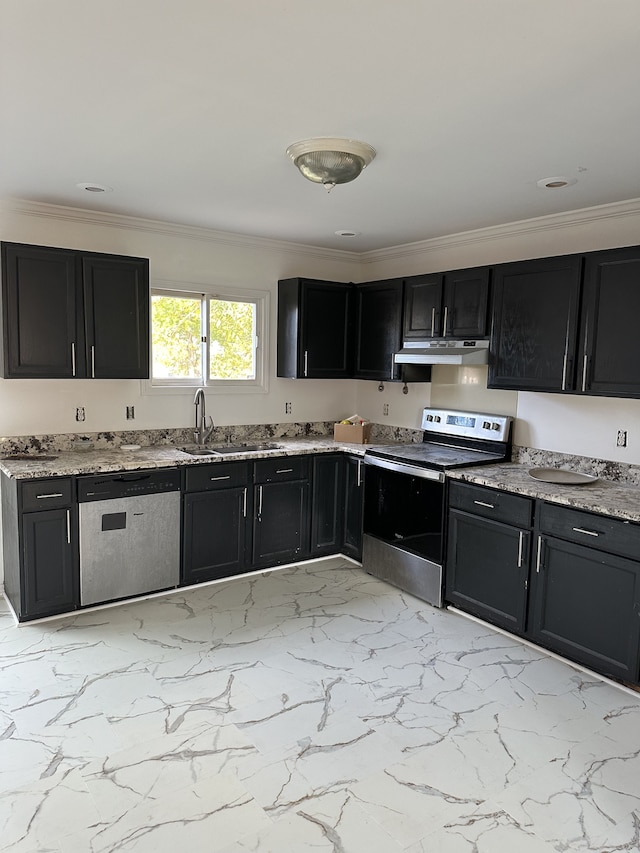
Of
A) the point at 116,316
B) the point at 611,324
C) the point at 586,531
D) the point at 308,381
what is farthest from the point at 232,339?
the point at 586,531

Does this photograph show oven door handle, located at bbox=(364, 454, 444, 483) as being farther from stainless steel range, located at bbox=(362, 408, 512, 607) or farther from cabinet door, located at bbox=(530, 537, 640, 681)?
cabinet door, located at bbox=(530, 537, 640, 681)

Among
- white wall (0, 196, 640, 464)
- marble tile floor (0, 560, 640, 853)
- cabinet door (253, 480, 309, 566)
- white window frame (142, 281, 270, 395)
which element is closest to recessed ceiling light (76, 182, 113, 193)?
white wall (0, 196, 640, 464)

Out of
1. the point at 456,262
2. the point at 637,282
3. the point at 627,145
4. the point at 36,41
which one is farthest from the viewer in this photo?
the point at 456,262

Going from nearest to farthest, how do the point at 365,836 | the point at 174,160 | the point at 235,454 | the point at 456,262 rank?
the point at 365,836 < the point at 174,160 < the point at 235,454 < the point at 456,262

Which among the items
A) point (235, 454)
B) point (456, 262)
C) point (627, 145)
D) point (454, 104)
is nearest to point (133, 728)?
point (235, 454)

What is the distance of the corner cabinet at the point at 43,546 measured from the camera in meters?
3.43

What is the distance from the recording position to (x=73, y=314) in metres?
3.75

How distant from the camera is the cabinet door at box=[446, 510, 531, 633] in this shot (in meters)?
3.41

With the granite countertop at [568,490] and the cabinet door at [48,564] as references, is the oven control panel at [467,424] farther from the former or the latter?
the cabinet door at [48,564]

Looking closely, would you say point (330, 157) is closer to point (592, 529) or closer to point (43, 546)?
point (592, 529)

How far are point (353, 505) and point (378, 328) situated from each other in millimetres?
1421

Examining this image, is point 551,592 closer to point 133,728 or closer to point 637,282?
point 637,282

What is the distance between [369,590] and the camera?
13.8ft

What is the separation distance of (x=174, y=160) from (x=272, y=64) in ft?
3.62
